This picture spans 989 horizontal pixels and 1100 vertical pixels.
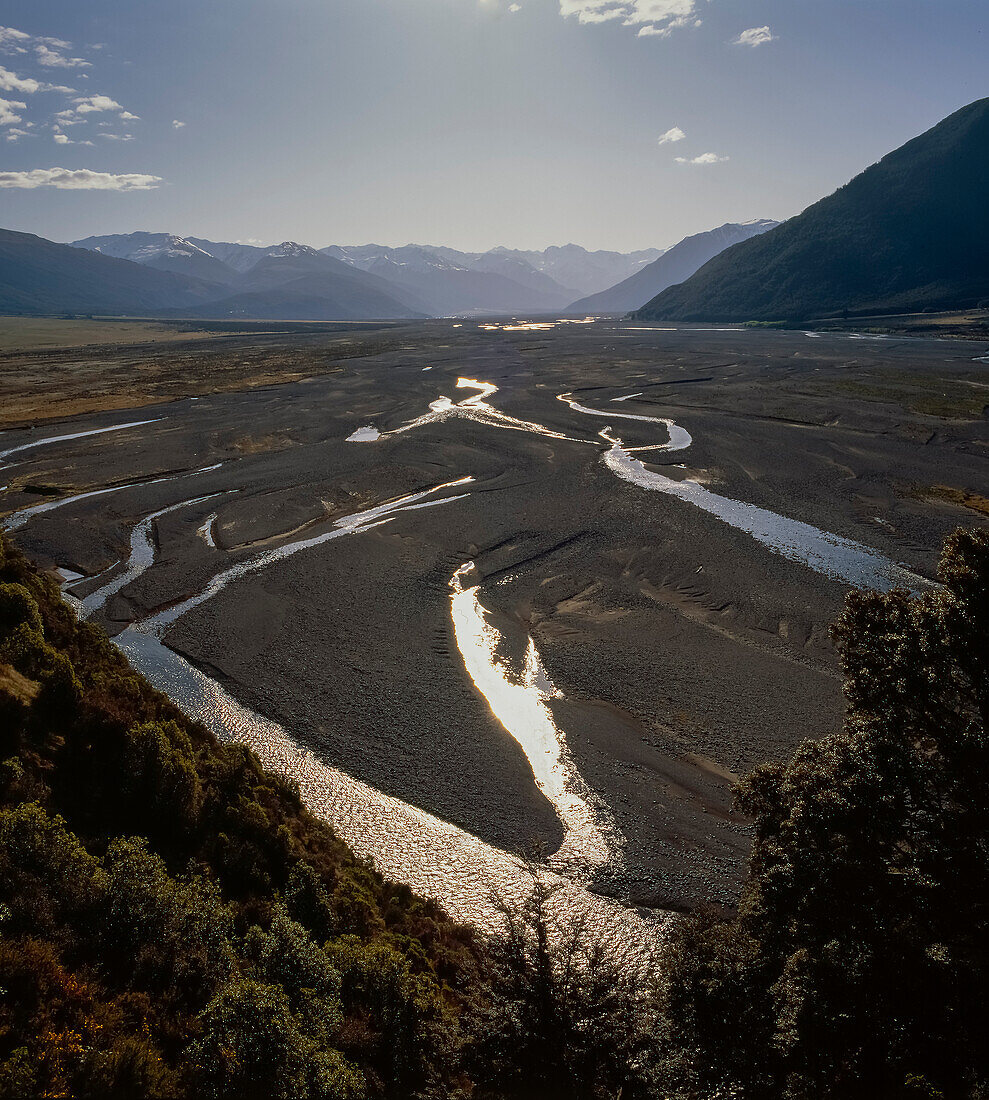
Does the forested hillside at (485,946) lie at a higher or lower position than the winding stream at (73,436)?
lower

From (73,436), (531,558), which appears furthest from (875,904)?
(73,436)

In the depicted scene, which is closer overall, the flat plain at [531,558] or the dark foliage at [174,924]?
the dark foliage at [174,924]

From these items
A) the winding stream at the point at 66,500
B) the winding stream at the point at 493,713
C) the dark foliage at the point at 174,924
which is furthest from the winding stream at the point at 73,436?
the dark foliage at the point at 174,924

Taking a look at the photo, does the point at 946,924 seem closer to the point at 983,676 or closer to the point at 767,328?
the point at 983,676

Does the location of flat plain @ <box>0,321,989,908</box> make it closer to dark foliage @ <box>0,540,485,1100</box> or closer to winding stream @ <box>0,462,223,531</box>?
winding stream @ <box>0,462,223,531</box>

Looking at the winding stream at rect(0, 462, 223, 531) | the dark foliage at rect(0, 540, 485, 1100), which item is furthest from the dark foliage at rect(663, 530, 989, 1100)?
the winding stream at rect(0, 462, 223, 531)

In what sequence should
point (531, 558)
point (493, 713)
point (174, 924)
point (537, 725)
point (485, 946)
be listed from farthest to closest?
point (531, 558)
point (493, 713)
point (537, 725)
point (485, 946)
point (174, 924)

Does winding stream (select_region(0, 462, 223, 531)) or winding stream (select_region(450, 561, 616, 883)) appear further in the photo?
winding stream (select_region(0, 462, 223, 531))

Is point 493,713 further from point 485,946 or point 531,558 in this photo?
point 531,558

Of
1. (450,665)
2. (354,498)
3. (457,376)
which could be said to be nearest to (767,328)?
(457,376)

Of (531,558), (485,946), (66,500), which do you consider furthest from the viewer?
(66,500)

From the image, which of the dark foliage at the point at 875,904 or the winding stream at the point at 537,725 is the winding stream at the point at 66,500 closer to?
the winding stream at the point at 537,725
